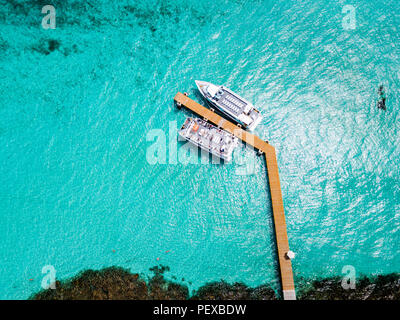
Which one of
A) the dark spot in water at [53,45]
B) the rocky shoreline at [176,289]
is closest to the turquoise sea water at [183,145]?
the dark spot in water at [53,45]

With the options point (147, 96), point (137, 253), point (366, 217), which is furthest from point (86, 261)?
point (366, 217)

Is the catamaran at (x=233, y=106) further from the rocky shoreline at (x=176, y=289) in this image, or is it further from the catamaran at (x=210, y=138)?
the rocky shoreline at (x=176, y=289)

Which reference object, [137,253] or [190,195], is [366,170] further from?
[137,253]

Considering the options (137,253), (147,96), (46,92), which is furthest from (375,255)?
(46,92)

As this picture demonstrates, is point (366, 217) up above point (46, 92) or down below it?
below

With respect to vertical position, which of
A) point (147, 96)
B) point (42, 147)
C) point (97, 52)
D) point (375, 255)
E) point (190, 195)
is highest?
point (97, 52)

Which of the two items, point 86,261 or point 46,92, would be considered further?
point 46,92

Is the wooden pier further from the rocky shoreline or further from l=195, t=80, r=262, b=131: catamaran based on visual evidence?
the rocky shoreline
